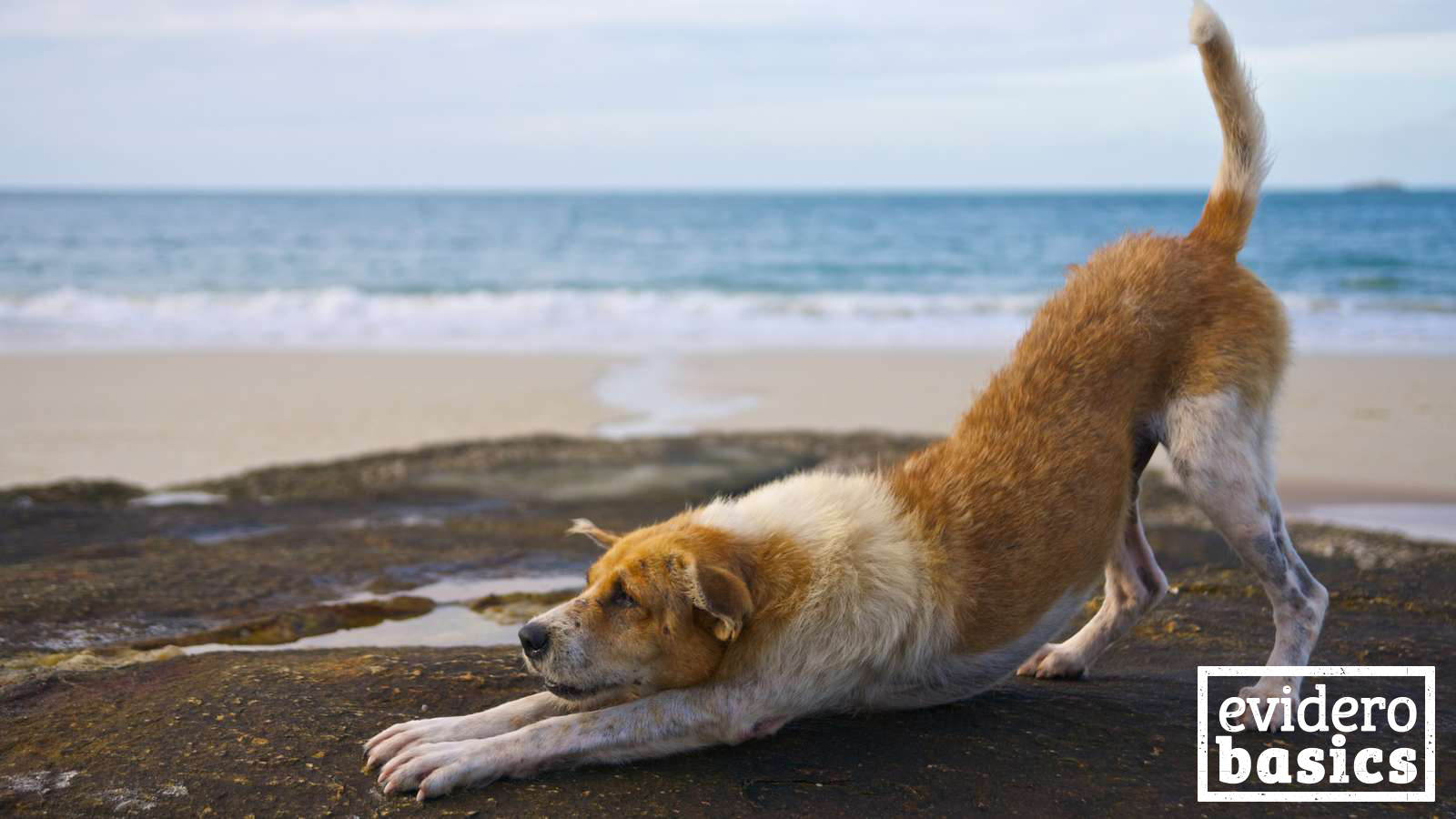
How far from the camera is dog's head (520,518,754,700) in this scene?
367cm

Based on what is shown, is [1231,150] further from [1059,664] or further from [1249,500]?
[1059,664]

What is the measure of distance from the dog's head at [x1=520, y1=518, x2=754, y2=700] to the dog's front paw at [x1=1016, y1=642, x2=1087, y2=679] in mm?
1659

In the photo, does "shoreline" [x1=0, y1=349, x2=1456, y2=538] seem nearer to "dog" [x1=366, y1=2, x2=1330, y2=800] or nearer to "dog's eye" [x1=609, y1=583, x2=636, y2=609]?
"dog" [x1=366, y1=2, x2=1330, y2=800]

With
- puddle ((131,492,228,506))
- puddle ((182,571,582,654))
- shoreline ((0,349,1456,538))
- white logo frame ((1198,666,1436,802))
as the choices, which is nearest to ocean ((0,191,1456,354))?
white logo frame ((1198,666,1436,802))

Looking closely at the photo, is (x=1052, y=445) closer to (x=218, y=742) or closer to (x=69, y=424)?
(x=218, y=742)

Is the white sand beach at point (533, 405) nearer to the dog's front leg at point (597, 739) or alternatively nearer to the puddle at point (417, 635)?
the puddle at point (417, 635)

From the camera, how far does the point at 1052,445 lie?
13.6 ft

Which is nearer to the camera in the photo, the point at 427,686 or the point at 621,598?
the point at 621,598

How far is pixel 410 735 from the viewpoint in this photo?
3.79m

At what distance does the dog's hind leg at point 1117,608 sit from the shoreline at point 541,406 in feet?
15.7

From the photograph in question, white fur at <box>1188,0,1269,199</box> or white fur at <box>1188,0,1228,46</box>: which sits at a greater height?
white fur at <box>1188,0,1228,46</box>

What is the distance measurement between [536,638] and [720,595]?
0.58m

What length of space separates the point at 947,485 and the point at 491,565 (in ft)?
11.1

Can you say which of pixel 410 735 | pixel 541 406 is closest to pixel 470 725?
pixel 410 735
